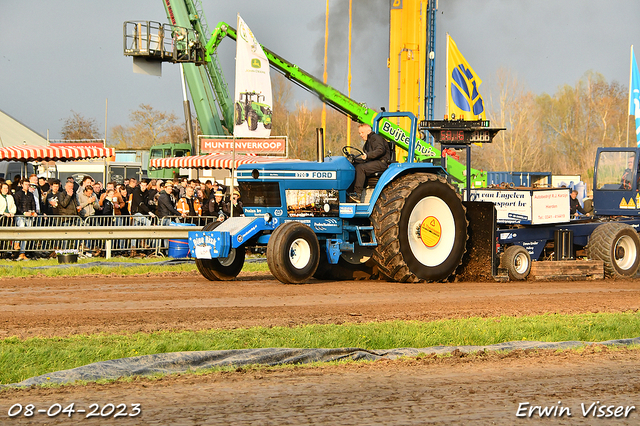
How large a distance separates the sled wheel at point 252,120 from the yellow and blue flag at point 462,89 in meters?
7.32

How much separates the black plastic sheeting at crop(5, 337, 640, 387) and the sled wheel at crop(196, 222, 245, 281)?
19.2 feet

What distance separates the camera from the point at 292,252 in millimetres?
11195

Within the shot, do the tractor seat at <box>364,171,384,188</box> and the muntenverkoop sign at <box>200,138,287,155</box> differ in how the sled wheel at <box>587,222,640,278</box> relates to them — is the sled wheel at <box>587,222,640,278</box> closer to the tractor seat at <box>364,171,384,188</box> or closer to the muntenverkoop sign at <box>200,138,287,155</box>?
the tractor seat at <box>364,171,384,188</box>

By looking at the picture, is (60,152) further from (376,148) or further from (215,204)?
(376,148)

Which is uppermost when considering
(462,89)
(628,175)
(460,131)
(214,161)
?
(462,89)

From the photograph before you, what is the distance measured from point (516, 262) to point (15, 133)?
3943 centimetres

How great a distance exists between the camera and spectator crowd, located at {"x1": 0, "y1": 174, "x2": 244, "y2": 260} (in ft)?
52.7

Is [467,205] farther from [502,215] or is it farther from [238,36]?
[238,36]

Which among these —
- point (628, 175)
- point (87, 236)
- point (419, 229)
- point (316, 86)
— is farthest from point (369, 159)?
point (316, 86)

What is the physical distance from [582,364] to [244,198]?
22.7ft

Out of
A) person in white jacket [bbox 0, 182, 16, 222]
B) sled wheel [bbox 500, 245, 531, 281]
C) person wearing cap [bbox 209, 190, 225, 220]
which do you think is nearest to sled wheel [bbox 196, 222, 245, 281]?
sled wheel [bbox 500, 245, 531, 281]

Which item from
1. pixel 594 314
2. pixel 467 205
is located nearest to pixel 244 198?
pixel 467 205

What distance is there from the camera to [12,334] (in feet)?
23.1

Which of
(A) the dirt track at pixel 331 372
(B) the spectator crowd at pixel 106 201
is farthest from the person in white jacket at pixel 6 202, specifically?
(A) the dirt track at pixel 331 372
